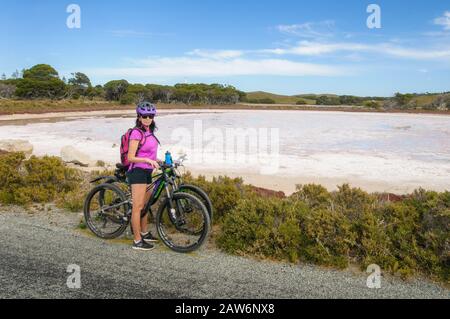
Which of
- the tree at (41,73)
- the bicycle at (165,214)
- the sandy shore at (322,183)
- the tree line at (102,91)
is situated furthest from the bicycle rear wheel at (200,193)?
the tree at (41,73)

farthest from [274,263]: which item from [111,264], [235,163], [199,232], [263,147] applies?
[263,147]

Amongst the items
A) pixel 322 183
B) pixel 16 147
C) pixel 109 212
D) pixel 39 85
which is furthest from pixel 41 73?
pixel 109 212

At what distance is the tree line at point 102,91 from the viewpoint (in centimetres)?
7706

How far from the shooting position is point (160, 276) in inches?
185

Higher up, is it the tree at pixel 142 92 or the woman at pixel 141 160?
the tree at pixel 142 92

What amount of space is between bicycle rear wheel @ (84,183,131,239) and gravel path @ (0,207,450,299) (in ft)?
0.78

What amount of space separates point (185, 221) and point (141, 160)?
112 cm

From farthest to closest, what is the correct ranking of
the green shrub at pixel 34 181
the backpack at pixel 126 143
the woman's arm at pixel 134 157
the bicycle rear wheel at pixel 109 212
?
the green shrub at pixel 34 181, the bicycle rear wheel at pixel 109 212, the backpack at pixel 126 143, the woman's arm at pixel 134 157

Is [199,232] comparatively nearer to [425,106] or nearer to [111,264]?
[111,264]

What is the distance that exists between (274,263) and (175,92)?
8116cm

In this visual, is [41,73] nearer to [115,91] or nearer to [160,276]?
[115,91]

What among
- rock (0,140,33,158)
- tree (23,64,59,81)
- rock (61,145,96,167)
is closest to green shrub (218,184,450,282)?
rock (61,145,96,167)

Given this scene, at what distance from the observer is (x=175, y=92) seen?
84250 millimetres

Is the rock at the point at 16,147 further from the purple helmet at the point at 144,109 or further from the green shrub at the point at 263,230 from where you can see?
the green shrub at the point at 263,230
